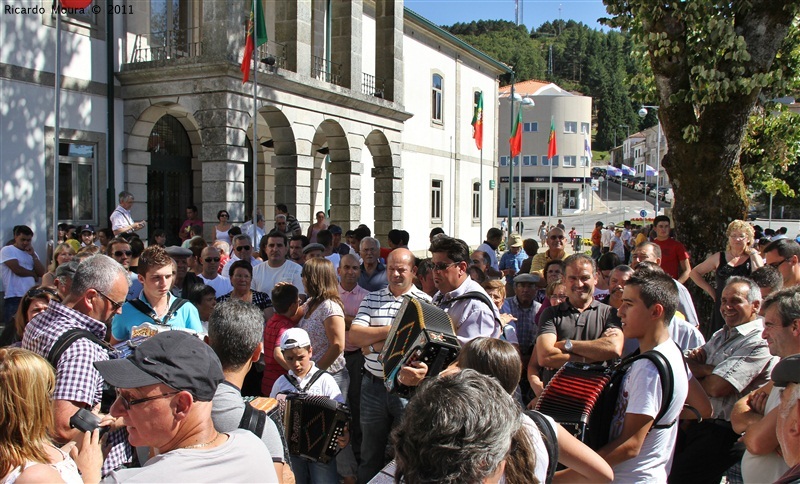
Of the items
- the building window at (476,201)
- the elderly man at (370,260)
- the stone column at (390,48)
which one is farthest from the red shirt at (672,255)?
the building window at (476,201)

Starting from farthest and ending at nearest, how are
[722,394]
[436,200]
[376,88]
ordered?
1. [436,200]
2. [376,88]
3. [722,394]

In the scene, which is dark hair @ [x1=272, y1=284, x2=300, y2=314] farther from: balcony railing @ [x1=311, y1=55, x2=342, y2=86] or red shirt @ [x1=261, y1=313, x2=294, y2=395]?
balcony railing @ [x1=311, y1=55, x2=342, y2=86]

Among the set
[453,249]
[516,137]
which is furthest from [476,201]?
[453,249]

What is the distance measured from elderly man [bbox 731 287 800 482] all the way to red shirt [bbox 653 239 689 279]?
16.3ft

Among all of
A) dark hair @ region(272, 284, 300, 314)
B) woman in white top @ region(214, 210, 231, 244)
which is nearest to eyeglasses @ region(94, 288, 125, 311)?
dark hair @ region(272, 284, 300, 314)

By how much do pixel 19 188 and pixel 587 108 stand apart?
65.0 m

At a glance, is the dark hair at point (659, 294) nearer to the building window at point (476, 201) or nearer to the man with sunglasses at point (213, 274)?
the man with sunglasses at point (213, 274)

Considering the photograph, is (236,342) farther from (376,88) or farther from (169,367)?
(376,88)

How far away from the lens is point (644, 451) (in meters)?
3.24

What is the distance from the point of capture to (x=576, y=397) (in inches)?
120

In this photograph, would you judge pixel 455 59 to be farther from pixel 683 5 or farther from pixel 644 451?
pixel 644 451

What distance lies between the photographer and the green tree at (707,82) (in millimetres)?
8414

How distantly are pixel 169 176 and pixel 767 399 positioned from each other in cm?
1693

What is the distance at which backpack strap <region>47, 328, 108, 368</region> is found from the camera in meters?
3.29
